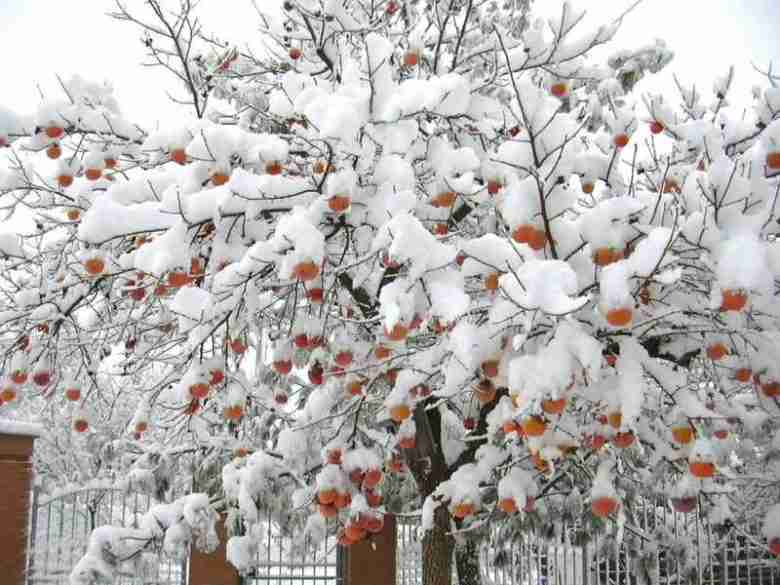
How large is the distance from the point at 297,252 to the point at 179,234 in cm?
55

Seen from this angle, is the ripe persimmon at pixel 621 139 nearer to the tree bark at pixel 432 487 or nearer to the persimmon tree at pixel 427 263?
the persimmon tree at pixel 427 263

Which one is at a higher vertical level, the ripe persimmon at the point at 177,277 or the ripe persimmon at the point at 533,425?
the ripe persimmon at the point at 177,277

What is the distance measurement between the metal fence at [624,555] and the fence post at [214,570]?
1.70 meters

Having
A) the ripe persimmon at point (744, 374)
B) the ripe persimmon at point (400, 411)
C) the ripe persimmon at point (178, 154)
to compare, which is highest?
the ripe persimmon at point (178, 154)

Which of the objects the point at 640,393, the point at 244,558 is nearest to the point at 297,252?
the point at 640,393

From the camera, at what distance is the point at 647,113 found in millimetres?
4109

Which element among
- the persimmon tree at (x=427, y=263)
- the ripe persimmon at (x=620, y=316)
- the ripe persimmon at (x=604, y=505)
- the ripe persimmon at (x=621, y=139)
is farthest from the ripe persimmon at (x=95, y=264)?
the ripe persimmon at (x=621, y=139)

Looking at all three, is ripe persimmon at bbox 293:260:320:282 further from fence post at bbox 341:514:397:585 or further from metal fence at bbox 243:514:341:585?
fence post at bbox 341:514:397:585

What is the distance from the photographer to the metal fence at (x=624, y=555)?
20.7ft

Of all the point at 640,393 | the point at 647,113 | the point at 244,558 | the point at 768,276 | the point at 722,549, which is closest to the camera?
the point at 768,276

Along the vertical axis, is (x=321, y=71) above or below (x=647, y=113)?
above

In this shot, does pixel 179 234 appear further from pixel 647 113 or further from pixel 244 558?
pixel 244 558

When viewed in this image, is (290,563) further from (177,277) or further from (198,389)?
(177,277)

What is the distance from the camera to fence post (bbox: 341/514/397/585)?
8.11 meters
